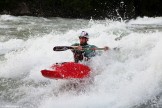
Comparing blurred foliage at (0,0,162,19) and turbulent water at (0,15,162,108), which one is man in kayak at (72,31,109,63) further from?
blurred foliage at (0,0,162,19)

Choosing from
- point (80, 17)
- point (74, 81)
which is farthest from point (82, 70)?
point (80, 17)

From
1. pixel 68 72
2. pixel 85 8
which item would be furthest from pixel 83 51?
pixel 85 8

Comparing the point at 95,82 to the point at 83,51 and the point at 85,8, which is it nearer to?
the point at 83,51

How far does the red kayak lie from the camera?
8.41 m

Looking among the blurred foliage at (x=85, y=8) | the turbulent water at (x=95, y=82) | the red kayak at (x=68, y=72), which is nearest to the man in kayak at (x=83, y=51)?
the turbulent water at (x=95, y=82)

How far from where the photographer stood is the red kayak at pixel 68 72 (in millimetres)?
8414

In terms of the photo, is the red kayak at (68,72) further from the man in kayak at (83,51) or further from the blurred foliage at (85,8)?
the blurred foliage at (85,8)

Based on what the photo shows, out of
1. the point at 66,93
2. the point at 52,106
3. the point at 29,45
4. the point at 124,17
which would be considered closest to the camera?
the point at 52,106

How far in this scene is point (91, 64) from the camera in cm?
918

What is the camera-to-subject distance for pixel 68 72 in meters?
8.52

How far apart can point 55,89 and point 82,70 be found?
844 millimetres

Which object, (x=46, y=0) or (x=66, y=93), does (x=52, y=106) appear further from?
(x=46, y=0)

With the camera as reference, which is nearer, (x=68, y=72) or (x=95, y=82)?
(x=68, y=72)

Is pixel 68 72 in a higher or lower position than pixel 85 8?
lower
